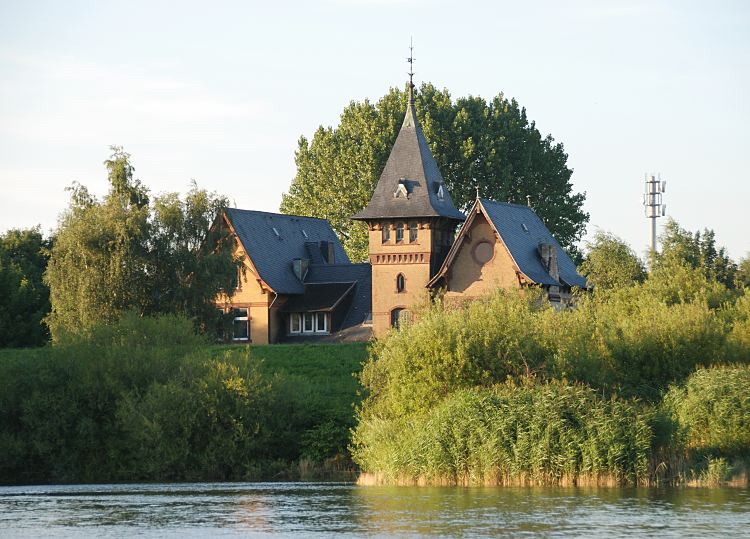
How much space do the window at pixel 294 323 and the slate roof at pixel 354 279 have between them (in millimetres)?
2543

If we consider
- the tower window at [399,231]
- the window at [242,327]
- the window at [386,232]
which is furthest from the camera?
the window at [242,327]

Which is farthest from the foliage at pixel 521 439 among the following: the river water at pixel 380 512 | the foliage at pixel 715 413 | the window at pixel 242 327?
the window at pixel 242 327

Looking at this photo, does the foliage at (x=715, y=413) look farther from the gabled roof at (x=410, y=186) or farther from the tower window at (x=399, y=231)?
the tower window at (x=399, y=231)

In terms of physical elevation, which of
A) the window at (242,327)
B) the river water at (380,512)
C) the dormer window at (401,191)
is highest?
the dormer window at (401,191)

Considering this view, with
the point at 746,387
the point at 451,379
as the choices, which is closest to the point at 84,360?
the point at 451,379

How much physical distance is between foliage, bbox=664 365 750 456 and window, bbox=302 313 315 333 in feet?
126

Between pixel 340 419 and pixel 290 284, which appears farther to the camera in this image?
pixel 290 284

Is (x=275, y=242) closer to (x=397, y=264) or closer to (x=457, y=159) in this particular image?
(x=397, y=264)

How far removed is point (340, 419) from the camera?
51.9m

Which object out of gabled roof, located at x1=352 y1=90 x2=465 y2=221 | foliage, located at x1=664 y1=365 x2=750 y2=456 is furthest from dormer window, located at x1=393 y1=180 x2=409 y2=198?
foliage, located at x1=664 y1=365 x2=750 y2=456

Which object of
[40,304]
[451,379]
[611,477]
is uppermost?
[40,304]

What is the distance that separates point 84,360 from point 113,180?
17.5 meters

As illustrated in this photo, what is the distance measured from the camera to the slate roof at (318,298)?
82062 mm

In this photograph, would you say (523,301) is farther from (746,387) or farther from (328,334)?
(328,334)
